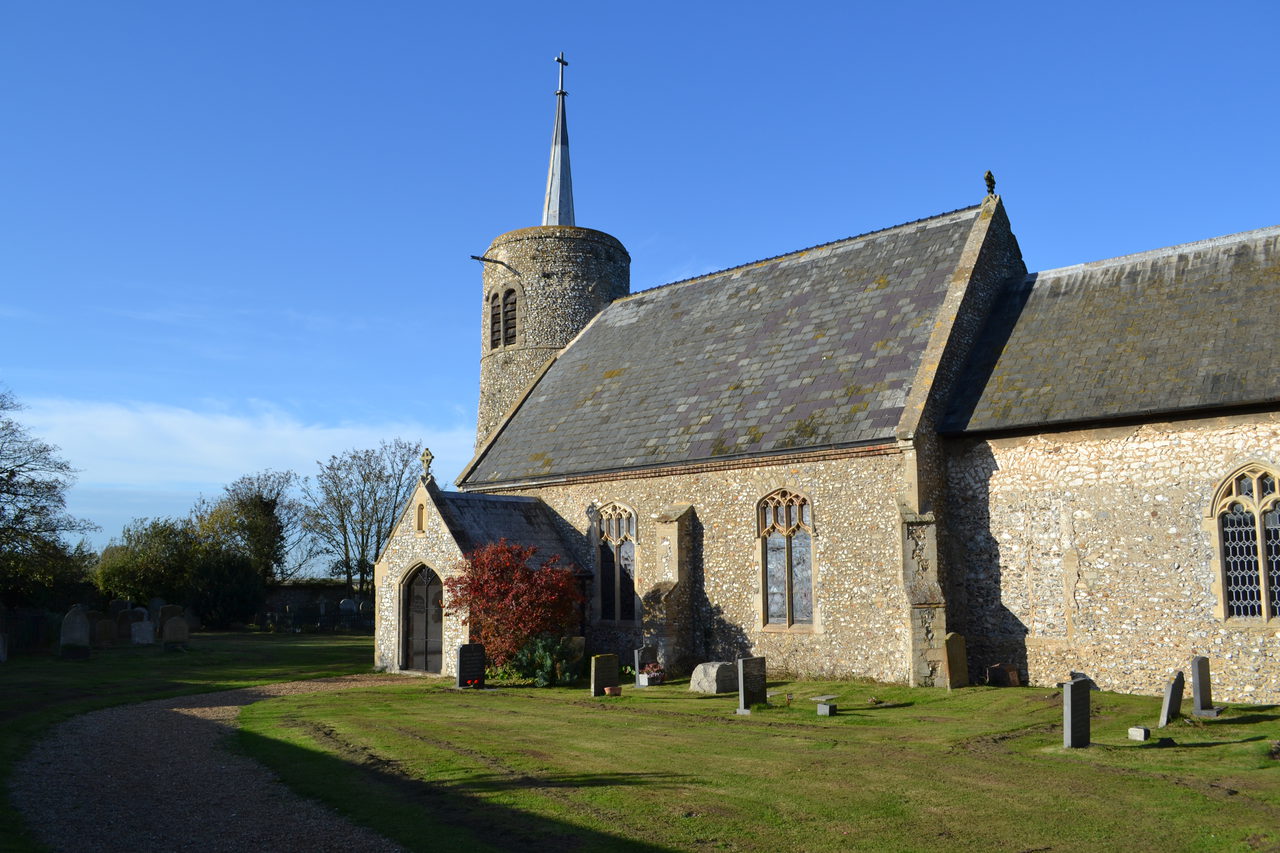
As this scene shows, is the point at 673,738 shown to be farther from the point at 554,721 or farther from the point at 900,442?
the point at 900,442

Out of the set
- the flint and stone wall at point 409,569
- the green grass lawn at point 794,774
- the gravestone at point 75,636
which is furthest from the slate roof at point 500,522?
the gravestone at point 75,636

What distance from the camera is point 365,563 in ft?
185

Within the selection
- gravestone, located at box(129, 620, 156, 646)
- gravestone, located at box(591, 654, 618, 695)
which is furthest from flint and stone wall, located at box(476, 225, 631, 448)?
gravestone, located at box(591, 654, 618, 695)

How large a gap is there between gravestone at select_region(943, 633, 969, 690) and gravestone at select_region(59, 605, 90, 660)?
24264mm

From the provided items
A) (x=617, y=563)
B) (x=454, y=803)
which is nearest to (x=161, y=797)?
(x=454, y=803)

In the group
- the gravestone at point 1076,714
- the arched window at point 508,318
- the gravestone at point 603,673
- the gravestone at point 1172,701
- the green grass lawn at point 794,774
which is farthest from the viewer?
the arched window at point 508,318

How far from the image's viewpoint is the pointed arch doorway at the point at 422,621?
24766 mm

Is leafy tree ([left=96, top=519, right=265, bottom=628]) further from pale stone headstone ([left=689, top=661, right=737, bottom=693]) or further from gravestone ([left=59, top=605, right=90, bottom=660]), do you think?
pale stone headstone ([left=689, top=661, right=737, bottom=693])

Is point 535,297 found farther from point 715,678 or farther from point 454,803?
point 454,803

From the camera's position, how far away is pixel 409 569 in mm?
24453

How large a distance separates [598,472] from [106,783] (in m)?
14.3

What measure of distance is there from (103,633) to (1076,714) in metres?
32.0

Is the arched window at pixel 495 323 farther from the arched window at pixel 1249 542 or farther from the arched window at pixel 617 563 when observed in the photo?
the arched window at pixel 1249 542

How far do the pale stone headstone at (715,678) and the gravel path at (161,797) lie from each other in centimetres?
865
